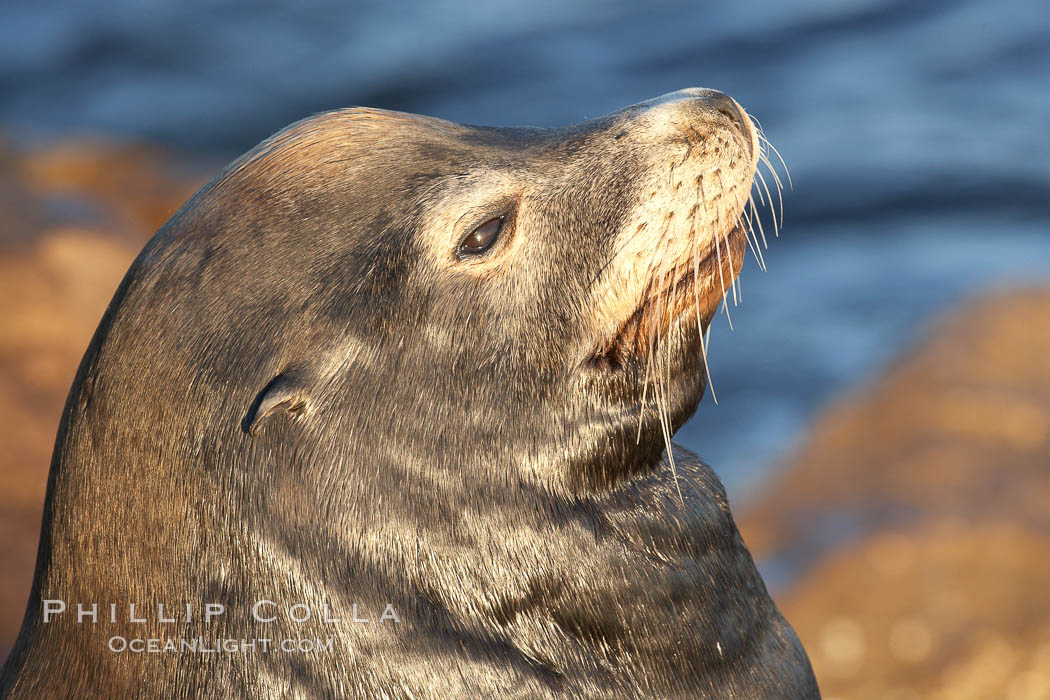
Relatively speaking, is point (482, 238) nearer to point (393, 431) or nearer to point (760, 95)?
point (393, 431)

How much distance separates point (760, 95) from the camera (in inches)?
436

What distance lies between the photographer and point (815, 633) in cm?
597

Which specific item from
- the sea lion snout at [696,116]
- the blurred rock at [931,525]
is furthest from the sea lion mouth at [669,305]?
the blurred rock at [931,525]

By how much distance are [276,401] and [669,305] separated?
0.86 m

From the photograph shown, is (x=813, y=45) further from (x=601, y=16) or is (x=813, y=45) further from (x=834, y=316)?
(x=834, y=316)

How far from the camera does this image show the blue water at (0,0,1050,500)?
8.66m

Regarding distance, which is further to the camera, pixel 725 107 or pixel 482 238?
pixel 725 107

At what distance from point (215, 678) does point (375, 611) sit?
0.34m

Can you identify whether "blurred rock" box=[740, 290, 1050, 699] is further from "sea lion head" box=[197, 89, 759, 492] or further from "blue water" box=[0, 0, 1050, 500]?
"sea lion head" box=[197, 89, 759, 492]

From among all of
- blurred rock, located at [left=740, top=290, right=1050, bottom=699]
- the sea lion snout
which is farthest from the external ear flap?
blurred rock, located at [left=740, top=290, right=1050, bottom=699]

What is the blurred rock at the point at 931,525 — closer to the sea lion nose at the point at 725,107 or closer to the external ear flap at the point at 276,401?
the sea lion nose at the point at 725,107

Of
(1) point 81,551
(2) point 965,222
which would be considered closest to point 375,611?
(1) point 81,551

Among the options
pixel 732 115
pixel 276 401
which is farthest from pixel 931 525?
pixel 276 401

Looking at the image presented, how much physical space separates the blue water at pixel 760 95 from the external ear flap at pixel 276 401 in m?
5.32
